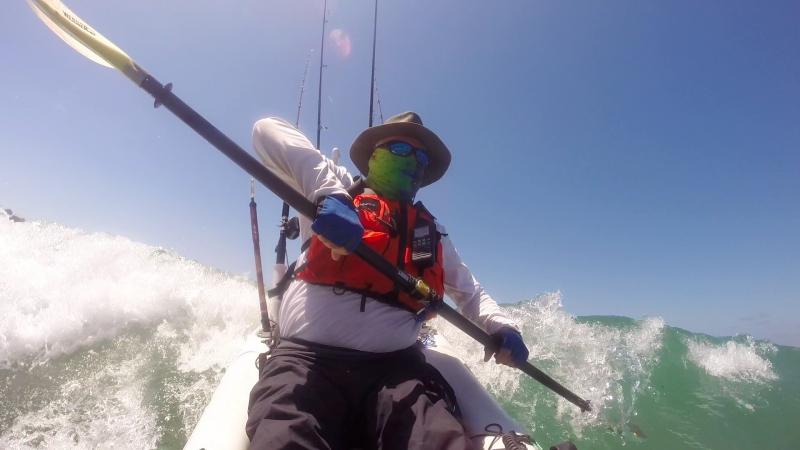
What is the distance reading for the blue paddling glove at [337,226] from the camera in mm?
1699

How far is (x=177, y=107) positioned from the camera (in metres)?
1.69

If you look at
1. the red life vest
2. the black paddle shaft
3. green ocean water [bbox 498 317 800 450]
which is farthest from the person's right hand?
green ocean water [bbox 498 317 800 450]

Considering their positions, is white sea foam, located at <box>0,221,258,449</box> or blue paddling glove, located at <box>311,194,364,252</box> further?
white sea foam, located at <box>0,221,258,449</box>

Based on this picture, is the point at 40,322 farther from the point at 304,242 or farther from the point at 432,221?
the point at 432,221

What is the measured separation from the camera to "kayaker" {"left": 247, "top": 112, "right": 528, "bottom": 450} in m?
1.50

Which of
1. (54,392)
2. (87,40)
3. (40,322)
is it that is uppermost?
(87,40)

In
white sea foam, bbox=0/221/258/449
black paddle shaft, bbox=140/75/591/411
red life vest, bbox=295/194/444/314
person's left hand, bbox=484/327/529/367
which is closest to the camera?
black paddle shaft, bbox=140/75/591/411

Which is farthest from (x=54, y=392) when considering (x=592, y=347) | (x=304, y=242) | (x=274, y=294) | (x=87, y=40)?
(x=592, y=347)

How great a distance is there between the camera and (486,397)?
89.9 inches

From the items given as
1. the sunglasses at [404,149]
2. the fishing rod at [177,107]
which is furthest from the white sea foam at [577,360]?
the sunglasses at [404,149]

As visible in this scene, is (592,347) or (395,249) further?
Answer: (592,347)

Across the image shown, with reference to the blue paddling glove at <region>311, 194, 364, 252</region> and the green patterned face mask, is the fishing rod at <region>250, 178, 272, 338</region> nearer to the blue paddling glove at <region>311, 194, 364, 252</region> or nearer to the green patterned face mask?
the green patterned face mask

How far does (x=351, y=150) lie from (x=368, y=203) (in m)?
0.85

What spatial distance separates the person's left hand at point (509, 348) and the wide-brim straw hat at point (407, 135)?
1364mm
